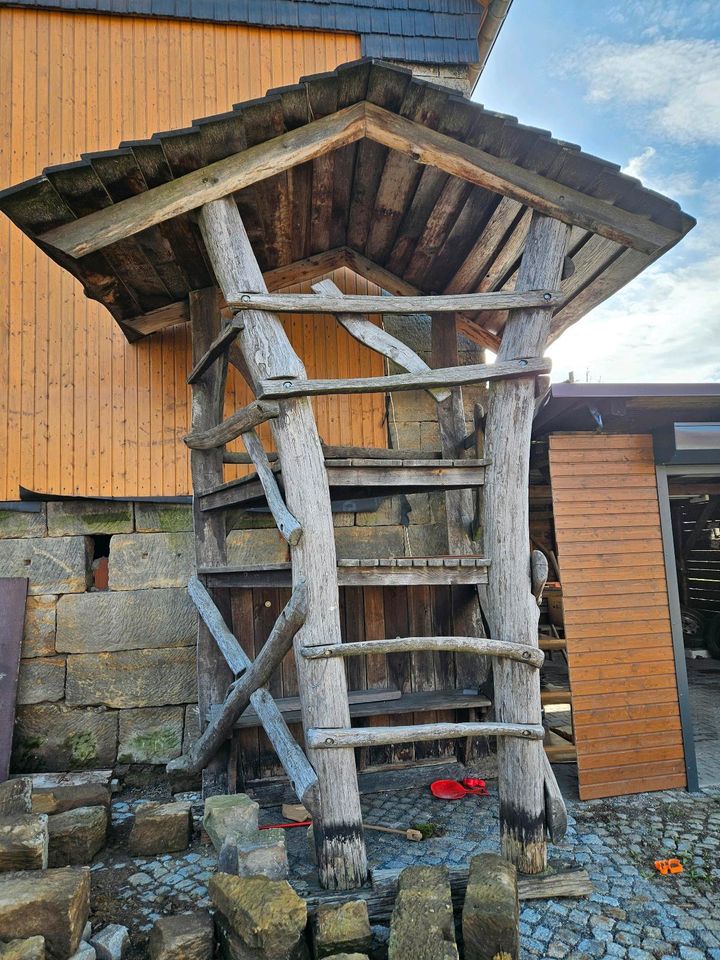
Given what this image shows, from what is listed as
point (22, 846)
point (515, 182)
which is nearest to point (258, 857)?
point (22, 846)

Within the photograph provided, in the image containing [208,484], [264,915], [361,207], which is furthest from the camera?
[208,484]

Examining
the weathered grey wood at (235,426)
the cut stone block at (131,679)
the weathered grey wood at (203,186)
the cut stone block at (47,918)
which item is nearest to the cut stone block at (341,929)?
the cut stone block at (47,918)

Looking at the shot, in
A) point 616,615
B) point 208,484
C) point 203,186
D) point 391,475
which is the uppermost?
point 203,186

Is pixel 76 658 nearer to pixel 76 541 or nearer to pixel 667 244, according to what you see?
pixel 76 541

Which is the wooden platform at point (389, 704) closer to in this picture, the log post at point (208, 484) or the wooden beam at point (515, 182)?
the log post at point (208, 484)

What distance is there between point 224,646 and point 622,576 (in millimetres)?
3096

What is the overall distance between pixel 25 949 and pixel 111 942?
1.47 feet

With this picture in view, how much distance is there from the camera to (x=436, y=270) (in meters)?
4.88

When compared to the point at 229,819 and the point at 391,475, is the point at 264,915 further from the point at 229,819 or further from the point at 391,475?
the point at 391,475

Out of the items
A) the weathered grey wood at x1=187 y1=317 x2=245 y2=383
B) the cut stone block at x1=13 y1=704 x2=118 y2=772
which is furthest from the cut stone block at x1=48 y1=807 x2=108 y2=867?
the weathered grey wood at x1=187 y1=317 x2=245 y2=383

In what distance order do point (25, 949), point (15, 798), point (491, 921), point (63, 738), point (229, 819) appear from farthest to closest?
point (63, 738)
point (15, 798)
point (229, 819)
point (491, 921)
point (25, 949)

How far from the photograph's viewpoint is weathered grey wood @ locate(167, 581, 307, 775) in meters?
3.23

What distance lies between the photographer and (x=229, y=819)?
125 inches

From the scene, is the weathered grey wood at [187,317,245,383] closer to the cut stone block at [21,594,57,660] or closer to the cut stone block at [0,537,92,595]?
the cut stone block at [0,537,92,595]
